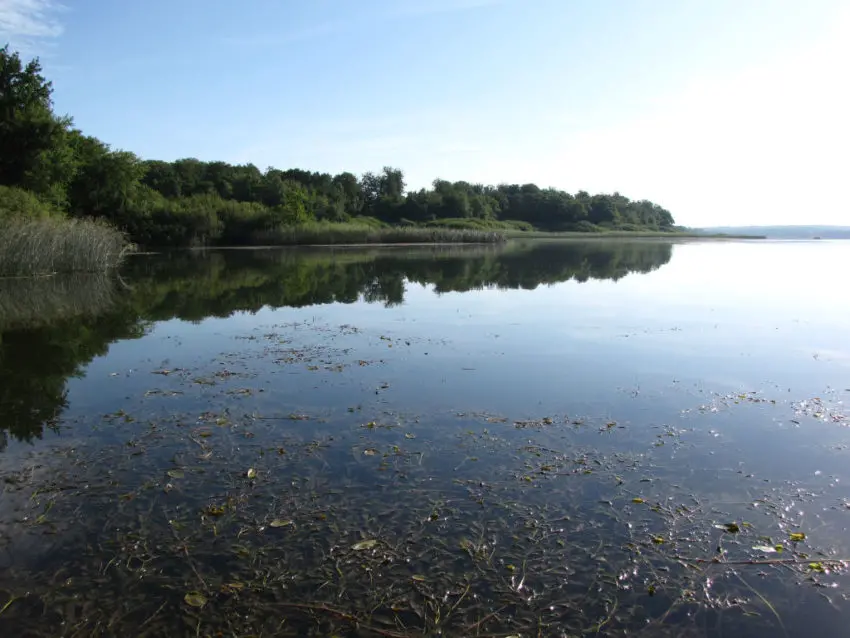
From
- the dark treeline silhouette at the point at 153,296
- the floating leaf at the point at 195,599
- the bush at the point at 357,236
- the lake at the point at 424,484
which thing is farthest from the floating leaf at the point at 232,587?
the bush at the point at 357,236

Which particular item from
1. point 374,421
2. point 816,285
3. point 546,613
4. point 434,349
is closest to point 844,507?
point 546,613

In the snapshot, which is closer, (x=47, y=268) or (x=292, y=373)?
(x=292, y=373)

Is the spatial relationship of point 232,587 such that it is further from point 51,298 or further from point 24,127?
point 24,127

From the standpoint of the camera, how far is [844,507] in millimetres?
5711

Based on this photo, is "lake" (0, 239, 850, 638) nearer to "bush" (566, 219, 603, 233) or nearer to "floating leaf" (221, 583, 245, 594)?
"floating leaf" (221, 583, 245, 594)

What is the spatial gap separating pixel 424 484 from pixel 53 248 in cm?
2596

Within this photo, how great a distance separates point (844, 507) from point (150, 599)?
5.98 meters

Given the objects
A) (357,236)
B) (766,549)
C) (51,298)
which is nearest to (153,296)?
(51,298)

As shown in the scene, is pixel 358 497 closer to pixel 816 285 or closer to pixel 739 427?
pixel 739 427

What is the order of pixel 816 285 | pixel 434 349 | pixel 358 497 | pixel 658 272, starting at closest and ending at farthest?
pixel 358 497 < pixel 434 349 < pixel 816 285 < pixel 658 272

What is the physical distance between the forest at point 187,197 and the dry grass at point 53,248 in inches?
33.8

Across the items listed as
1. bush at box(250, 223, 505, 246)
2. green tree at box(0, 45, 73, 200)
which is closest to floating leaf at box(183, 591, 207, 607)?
green tree at box(0, 45, 73, 200)

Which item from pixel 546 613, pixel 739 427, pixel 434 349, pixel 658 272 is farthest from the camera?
pixel 658 272

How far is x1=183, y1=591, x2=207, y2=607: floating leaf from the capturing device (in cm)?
420
